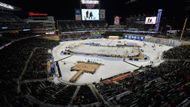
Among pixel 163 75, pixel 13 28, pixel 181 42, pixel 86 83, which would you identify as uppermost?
pixel 13 28

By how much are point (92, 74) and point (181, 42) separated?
36575mm

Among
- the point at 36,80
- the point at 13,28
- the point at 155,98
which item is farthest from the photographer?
the point at 13,28

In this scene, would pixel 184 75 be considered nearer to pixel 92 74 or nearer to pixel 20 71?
pixel 92 74

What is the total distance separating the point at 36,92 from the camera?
19.7m

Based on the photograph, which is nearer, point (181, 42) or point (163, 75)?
point (163, 75)

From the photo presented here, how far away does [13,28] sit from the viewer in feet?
156

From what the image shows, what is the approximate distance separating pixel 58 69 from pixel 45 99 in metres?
12.9

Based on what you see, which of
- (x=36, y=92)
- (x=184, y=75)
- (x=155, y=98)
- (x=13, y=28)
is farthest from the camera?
(x=13, y=28)

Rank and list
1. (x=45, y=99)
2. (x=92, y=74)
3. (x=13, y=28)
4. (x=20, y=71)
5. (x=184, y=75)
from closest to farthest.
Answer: (x=45, y=99) → (x=184, y=75) → (x=20, y=71) → (x=92, y=74) → (x=13, y=28)

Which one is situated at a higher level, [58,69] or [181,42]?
[181,42]

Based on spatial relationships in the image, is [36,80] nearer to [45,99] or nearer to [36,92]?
[36,92]

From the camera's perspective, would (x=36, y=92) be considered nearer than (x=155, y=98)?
No

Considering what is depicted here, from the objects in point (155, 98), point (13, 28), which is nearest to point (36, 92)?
point (155, 98)

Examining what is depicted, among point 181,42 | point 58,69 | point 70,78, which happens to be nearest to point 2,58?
point 58,69
